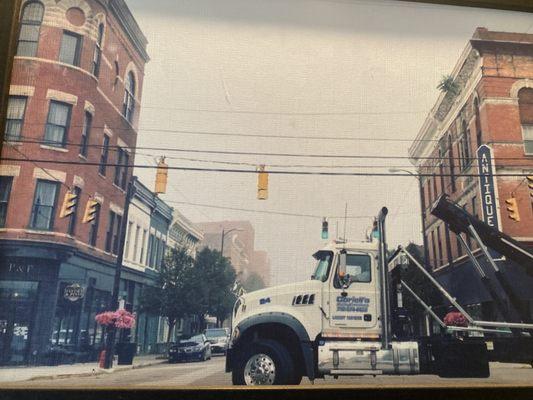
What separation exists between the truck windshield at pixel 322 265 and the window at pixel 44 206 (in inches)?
127

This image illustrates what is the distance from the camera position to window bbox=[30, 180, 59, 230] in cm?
441

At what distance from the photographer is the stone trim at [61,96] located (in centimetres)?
482

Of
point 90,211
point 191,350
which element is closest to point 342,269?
point 191,350

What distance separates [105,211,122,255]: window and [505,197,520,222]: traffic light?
4.90 meters

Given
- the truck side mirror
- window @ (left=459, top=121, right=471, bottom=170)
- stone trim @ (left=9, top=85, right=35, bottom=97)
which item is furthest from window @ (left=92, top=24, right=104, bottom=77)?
window @ (left=459, top=121, right=471, bottom=170)

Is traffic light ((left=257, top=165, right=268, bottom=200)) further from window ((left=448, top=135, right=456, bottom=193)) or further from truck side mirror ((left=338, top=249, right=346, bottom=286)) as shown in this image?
window ((left=448, top=135, right=456, bottom=193))

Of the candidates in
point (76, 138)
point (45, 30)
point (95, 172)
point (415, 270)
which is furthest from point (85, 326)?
point (415, 270)

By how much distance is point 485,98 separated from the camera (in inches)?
230

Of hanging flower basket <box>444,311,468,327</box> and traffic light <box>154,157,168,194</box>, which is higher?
traffic light <box>154,157,168,194</box>

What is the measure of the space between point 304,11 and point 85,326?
4.89 m

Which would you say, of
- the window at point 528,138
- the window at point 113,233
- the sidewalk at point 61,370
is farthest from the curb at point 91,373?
the window at point 528,138

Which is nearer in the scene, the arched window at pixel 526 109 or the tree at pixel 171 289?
the tree at pixel 171 289

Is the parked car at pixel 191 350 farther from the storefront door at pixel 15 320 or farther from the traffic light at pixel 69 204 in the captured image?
the traffic light at pixel 69 204

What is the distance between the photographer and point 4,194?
441 cm
